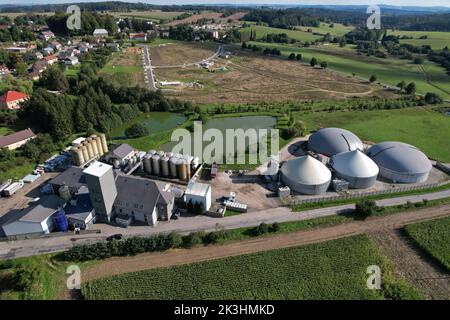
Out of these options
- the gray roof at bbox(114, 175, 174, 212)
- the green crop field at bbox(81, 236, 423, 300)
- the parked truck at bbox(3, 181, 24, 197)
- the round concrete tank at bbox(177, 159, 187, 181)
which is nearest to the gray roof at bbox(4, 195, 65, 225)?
the gray roof at bbox(114, 175, 174, 212)

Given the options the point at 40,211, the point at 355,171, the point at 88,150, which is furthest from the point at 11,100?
the point at 355,171

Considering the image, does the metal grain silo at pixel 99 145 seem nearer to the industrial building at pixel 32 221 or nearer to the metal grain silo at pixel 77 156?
the metal grain silo at pixel 77 156

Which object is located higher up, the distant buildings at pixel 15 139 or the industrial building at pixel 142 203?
the distant buildings at pixel 15 139

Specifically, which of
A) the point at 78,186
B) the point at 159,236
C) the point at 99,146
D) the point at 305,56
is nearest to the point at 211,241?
the point at 159,236

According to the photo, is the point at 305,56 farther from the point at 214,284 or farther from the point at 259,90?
the point at 214,284

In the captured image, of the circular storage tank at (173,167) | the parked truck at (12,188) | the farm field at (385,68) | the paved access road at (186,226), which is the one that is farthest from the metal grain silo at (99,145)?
the farm field at (385,68)

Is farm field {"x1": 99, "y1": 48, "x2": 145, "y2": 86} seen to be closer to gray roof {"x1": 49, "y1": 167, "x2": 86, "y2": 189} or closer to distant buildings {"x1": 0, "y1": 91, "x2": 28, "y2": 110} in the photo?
distant buildings {"x1": 0, "y1": 91, "x2": 28, "y2": 110}
